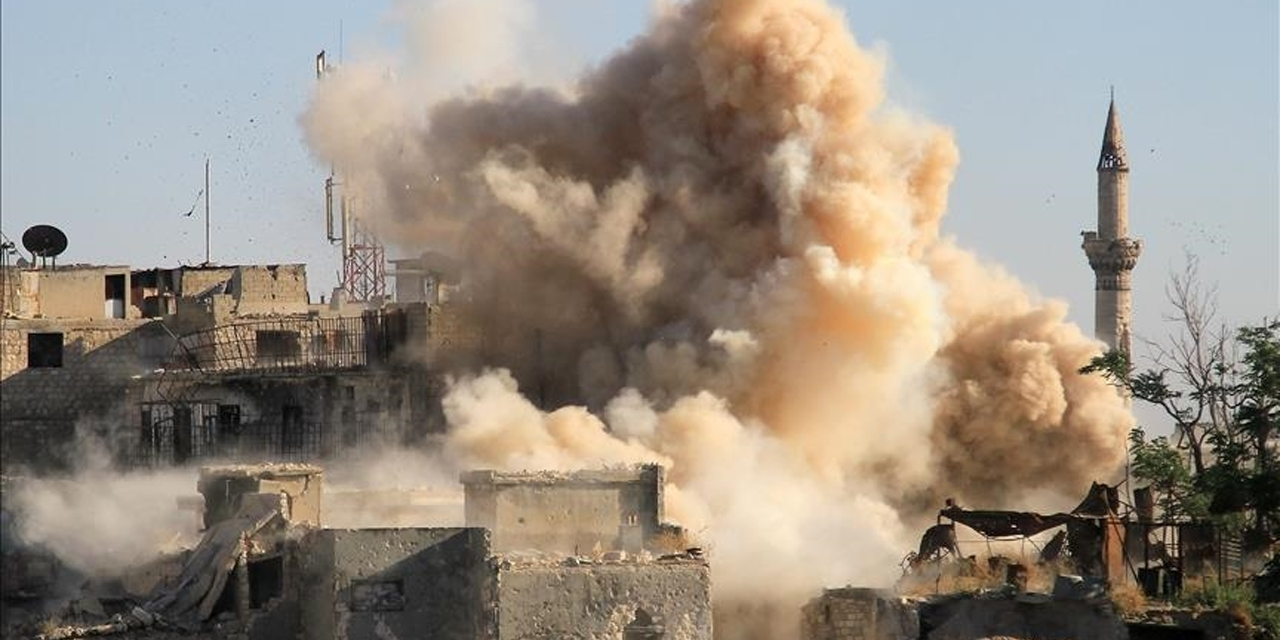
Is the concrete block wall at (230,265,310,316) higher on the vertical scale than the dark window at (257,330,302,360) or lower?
higher

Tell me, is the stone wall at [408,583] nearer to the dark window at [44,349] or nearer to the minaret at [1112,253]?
the dark window at [44,349]

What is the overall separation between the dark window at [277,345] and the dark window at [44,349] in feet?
12.4

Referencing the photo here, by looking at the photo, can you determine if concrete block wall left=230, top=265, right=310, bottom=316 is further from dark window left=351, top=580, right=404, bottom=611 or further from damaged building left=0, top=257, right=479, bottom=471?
dark window left=351, top=580, right=404, bottom=611

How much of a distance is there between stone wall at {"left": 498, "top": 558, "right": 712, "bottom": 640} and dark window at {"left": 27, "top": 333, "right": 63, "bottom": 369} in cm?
2280

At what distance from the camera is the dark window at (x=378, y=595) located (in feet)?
126

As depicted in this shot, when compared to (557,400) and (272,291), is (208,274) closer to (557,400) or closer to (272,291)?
(272,291)

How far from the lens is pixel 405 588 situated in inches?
1515

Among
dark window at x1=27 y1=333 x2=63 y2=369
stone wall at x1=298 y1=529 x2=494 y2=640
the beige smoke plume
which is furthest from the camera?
dark window at x1=27 y1=333 x2=63 y2=369

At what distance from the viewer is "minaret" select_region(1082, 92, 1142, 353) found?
7344 centimetres

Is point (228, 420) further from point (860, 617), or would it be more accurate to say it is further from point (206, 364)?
point (860, 617)

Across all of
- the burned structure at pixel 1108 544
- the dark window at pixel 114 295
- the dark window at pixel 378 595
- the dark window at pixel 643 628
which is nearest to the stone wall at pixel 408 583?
the dark window at pixel 378 595

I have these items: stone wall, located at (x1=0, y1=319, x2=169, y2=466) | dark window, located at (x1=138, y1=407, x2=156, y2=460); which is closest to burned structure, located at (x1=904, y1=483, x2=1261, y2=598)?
dark window, located at (x1=138, y1=407, x2=156, y2=460)

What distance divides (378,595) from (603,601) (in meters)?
2.97

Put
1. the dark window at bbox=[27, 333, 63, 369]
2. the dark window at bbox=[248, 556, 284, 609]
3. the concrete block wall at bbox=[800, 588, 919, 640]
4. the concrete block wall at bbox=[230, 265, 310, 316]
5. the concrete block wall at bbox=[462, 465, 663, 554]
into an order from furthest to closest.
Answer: the concrete block wall at bbox=[230, 265, 310, 316] → the dark window at bbox=[27, 333, 63, 369] → the concrete block wall at bbox=[462, 465, 663, 554] → the dark window at bbox=[248, 556, 284, 609] → the concrete block wall at bbox=[800, 588, 919, 640]
